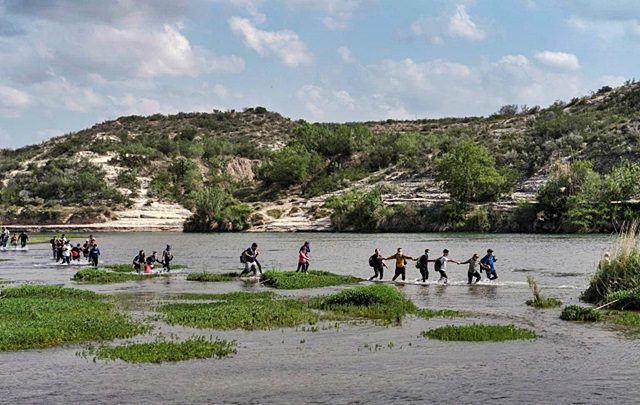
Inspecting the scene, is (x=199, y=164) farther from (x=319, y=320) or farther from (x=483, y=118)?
(x=319, y=320)

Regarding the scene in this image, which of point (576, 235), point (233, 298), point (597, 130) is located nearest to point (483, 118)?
point (597, 130)

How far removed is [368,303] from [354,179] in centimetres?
9595

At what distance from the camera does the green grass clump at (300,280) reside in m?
38.1

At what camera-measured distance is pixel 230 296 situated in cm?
3369

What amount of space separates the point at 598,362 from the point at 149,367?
38.3 ft

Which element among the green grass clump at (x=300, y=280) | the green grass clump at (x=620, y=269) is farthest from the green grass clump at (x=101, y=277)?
the green grass clump at (x=620, y=269)

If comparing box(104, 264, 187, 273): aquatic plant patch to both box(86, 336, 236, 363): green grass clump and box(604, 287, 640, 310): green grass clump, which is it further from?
box(604, 287, 640, 310): green grass clump

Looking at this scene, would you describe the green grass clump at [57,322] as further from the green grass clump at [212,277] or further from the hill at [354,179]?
the hill at [354,179]

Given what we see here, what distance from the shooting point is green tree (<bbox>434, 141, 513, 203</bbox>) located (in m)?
97.9

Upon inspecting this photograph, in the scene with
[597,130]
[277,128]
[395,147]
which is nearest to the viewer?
[597,130]

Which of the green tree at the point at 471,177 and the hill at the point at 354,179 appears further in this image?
the green tree at the point at 471,177

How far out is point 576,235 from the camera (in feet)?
→ 265

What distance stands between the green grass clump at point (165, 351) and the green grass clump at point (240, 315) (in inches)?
141

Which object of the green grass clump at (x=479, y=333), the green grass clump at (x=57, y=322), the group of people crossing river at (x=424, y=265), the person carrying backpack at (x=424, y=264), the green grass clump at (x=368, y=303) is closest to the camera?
the green grass clump at (x=57, y=322)
